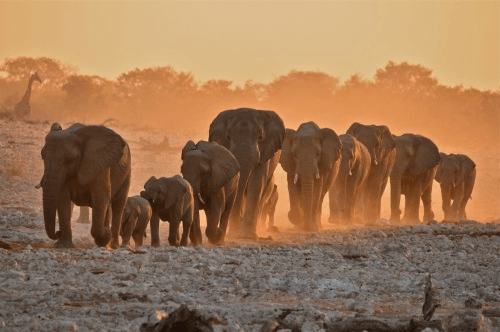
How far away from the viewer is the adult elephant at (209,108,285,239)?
23.6m

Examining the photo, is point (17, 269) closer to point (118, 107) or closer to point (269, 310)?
point (269, 310)

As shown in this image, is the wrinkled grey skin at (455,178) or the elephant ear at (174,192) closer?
the elephant ear at (174,192)

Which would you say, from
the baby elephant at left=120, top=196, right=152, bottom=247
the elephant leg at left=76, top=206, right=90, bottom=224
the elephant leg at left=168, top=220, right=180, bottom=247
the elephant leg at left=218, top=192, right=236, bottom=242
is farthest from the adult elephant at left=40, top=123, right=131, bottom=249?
the elephant leg at left=76, top=206, right=90, bottom=224

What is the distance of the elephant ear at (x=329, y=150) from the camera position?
2811 centimetres

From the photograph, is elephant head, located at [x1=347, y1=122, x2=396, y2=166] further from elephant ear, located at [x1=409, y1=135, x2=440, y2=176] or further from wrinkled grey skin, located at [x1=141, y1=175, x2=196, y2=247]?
wrinkled grey skin, located at [x1=141, y1=175, x2=196, y2=247]

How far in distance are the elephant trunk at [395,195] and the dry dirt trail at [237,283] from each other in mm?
14734

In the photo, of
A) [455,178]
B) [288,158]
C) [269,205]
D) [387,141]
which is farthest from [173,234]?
[455,178]

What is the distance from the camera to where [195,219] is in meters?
20.9

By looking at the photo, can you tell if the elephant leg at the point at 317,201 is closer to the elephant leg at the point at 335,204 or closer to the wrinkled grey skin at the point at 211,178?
the elephant leg at the point at 335,204

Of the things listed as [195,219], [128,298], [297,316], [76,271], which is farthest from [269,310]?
[195,219]

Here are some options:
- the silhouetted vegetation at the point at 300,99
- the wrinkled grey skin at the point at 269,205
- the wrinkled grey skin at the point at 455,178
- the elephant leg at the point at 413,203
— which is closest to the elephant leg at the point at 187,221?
the wrinkled grey skin at the point at 269,205

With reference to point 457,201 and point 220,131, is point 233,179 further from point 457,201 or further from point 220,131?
point 457,201

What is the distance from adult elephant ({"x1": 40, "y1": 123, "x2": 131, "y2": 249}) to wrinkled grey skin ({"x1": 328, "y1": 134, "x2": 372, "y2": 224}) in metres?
13.2

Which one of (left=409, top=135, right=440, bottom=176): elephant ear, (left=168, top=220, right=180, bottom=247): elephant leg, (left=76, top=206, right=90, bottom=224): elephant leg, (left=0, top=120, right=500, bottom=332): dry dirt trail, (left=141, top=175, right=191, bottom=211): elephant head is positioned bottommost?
(left=0, top=120, right=500, bottom=332): dry dirt trail
